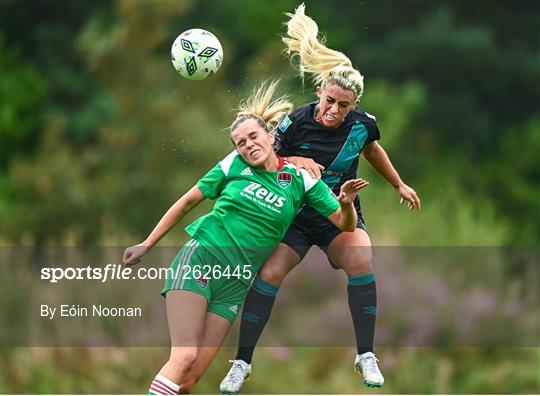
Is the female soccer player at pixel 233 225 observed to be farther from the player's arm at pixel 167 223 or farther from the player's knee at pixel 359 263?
the player's knee at pixel 359 263

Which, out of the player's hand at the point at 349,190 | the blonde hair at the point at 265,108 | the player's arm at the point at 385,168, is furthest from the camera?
the player's arm at the point at 385,168

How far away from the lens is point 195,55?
8508mm

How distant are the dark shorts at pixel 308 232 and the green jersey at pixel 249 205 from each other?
263mm

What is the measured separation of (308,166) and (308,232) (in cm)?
50

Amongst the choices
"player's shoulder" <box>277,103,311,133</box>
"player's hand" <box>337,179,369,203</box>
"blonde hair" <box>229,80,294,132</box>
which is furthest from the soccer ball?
"player's hand" <box>337,179,369,203</box>

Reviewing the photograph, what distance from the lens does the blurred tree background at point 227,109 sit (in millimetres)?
20078

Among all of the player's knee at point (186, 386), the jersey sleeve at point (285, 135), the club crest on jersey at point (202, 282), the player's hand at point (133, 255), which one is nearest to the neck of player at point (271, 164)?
the jersey sleeve at point (285, 135)

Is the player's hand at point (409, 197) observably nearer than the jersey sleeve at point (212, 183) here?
No

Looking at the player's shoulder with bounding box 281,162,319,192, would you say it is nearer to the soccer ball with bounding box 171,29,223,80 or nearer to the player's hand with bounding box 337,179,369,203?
the player's hand with bounding box 337,179,369,203

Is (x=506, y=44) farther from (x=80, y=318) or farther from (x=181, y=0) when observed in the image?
(x=80, y=318)

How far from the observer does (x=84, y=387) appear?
13.1 metres

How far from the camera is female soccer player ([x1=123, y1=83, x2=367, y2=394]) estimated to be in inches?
317

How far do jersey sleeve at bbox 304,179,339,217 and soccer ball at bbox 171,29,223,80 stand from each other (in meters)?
1.04

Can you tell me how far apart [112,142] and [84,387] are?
11.0 m
